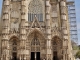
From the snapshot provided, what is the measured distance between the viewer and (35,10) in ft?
Result: 134

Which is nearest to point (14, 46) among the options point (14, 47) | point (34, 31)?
point (14, 47)

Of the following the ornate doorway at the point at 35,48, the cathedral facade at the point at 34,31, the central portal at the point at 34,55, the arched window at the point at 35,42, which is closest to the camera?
the cathedral facade at the point at 34,31

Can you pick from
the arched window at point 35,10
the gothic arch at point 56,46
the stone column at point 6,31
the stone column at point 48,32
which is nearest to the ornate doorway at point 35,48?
the stone column at point 48,32

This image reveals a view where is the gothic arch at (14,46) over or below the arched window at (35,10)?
below

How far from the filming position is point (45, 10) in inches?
1572

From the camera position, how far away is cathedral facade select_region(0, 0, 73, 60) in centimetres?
3712

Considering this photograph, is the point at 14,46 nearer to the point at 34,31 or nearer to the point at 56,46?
the point at 34,31

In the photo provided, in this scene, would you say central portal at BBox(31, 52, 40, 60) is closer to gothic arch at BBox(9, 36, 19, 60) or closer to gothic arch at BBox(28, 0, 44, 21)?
gothic arch at BBox(9, 36, 19, 60)

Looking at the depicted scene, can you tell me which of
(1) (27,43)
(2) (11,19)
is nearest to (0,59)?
(1) (27,43)

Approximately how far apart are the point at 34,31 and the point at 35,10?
525 centimetres

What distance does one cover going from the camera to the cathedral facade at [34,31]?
37.1 metres

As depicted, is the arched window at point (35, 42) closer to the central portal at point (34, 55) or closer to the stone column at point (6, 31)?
the central portal at point (34, 55)

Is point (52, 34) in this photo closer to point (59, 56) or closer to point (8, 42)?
point (59, 56)

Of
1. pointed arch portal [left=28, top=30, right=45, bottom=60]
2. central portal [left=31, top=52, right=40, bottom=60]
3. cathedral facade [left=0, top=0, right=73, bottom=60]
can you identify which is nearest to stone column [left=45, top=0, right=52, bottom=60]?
cathedral facade [left=0, top=0, right=73, bottom=60]
